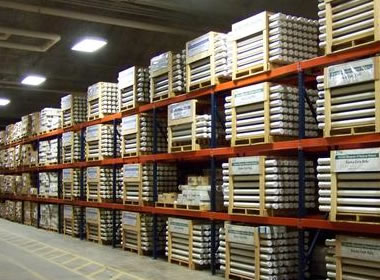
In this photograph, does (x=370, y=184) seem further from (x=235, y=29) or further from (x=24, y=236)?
(x=24, y=236)

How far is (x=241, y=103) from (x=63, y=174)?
10102 mm

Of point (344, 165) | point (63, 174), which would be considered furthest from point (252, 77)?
point (63, 174)

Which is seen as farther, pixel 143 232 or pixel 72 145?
pixel 72 145

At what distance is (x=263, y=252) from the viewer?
8.41 m

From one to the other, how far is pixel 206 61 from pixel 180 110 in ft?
4.23

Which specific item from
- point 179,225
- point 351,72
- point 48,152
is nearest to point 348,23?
point 351,72

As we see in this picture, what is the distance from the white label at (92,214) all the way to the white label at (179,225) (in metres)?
4.30

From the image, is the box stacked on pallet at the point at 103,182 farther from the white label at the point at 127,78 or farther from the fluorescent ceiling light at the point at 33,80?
the fluorescent ceiling light at the point at 33,80

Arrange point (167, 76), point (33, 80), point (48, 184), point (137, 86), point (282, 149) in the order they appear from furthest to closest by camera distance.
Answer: point (33, 80)
point (48, 184)
point (137, 86)
point (167, 76)
point (282, 149)

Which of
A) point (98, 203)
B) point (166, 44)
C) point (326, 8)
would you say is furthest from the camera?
point (166, 44)

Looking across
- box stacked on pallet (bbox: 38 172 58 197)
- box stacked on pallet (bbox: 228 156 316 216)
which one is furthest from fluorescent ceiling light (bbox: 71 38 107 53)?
box stacked on pallet (bbox: 228 156 316 216)

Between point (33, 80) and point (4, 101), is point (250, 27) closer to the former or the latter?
point (33, 80)

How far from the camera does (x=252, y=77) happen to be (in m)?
8.88

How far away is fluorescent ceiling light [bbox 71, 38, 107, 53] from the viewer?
50.1 feet
